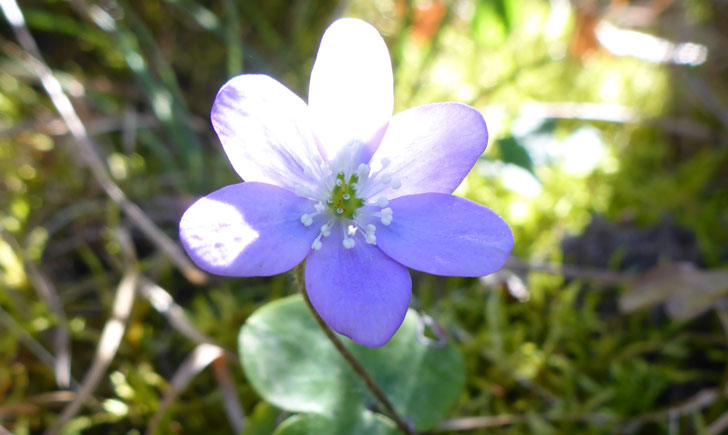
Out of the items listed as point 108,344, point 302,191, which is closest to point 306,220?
point 302,191

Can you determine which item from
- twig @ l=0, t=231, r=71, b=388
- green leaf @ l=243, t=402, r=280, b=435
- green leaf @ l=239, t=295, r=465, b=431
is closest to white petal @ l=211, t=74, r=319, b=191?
green leaf @ l=239, t=295, r=465, b=431

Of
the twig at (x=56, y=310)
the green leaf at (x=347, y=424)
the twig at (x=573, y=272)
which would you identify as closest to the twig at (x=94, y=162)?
the twig at (x=56, y=310)

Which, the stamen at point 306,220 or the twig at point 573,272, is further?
the twig at point 573,272

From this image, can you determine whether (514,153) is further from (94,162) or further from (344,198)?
(94,162)

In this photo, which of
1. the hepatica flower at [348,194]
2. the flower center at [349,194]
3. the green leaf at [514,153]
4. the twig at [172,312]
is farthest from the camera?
the green leaf at [514,153]

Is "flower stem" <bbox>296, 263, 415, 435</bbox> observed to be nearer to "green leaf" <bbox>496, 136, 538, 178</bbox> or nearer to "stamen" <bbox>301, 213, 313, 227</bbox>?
"stamen" <bbox>301, 213, 313, 227</bbox>

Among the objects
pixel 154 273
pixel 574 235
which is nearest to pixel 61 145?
pixel 154 273

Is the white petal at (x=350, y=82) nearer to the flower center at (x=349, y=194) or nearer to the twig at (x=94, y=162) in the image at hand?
the flower center at (x=349, y=194)
